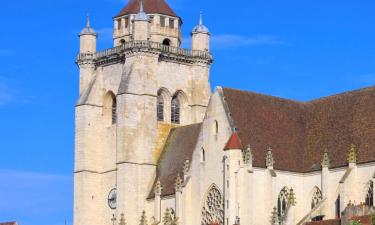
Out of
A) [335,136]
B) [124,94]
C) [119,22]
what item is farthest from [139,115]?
[335,136]

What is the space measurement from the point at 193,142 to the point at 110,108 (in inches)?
401

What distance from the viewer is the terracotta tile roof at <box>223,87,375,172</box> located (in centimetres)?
11381

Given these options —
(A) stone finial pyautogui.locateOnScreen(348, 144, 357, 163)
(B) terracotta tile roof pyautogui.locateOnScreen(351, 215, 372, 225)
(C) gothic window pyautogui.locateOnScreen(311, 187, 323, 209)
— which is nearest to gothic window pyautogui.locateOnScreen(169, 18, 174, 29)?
(C) gothic window pyautogui.locateOnScreen(311, 187, 323, 209)

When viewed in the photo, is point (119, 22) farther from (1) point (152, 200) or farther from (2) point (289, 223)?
(2) point (289, 223)

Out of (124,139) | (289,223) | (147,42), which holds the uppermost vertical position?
(147,42)

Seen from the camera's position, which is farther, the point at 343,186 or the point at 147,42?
the point at 147,42

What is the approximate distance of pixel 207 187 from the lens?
11625cm

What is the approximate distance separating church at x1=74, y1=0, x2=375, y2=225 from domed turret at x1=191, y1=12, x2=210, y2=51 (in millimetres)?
84

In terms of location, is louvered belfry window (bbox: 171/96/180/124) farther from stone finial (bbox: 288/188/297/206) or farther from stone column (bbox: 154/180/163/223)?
stone finial (bbox: 288/188/297/206)

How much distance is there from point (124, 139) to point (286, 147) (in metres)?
15.1

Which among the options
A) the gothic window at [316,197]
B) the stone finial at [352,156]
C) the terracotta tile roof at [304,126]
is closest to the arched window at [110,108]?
the terracotta tile roof at [304,126]

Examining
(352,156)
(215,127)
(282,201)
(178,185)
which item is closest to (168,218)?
(178,185)

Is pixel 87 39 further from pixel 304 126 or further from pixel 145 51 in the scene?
pixel 304 126

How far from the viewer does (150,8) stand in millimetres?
131625
